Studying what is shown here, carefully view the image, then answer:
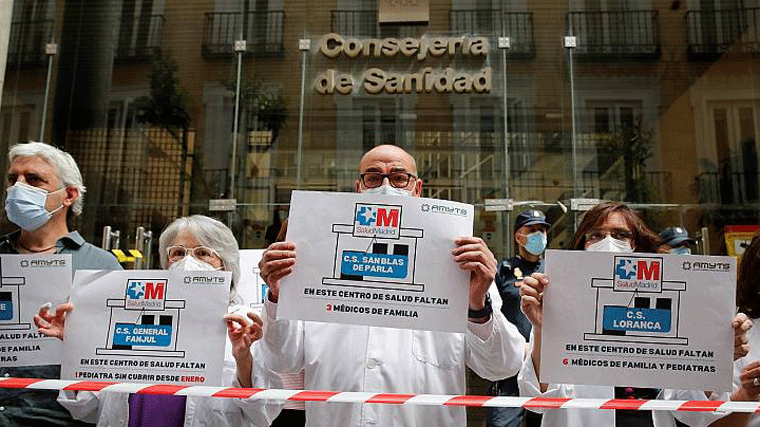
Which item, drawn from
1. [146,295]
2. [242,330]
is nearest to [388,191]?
[242,330]

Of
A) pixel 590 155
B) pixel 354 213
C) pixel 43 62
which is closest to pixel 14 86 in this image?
pixel 43 62

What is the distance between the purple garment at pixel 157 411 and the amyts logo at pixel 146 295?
0.40 m

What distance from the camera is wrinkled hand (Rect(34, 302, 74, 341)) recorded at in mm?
2916

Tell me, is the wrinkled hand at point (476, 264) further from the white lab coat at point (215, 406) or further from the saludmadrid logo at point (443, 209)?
the white lab coat at point (215, 406)

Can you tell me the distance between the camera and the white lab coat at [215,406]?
2.96 m

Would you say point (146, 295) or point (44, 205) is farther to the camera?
point (44, 205)

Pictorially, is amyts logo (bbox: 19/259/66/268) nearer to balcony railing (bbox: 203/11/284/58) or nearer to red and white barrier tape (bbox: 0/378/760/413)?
red and white barrier tape (bbox: 0/378/760/413)

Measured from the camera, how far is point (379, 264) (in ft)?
9.11

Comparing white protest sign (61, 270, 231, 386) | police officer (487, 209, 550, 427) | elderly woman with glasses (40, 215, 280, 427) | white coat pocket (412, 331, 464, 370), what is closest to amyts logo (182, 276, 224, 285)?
white protest sign (61, 270, 231, 386)

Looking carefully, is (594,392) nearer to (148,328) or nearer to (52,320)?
(148,328)

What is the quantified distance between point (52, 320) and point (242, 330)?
2.77ft

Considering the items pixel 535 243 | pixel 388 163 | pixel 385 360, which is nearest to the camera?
pixel 385 360

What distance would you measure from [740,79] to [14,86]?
839cm

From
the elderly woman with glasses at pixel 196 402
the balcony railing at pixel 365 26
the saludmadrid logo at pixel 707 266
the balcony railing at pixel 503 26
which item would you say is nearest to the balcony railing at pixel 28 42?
the balcony railing at pixel 365 26
